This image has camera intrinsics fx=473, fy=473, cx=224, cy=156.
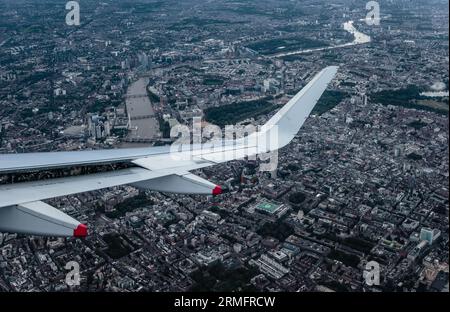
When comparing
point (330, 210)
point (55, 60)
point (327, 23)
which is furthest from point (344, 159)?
point (327, 23)

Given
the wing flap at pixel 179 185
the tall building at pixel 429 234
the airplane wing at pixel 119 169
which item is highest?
the airplane wing at pixel 119 169

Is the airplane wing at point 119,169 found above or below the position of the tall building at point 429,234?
above

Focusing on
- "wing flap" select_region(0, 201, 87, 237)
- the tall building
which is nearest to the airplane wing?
"wing flap" select_region(0, 201, 87, 237)

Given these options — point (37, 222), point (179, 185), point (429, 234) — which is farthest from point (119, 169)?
point (429, 234)

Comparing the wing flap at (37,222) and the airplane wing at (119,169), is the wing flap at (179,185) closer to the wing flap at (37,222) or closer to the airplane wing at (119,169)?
the airplane wing at (119,169)

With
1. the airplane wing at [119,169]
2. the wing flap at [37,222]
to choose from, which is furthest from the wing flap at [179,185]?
the wing flap at [37,222]

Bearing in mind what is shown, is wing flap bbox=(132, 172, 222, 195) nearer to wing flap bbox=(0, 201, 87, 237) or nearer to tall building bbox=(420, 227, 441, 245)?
wing flap bbox=(0, 201, 87, 237)

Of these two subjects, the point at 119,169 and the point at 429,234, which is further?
the point at 429,234

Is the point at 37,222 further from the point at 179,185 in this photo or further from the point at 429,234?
the point at 429,234
